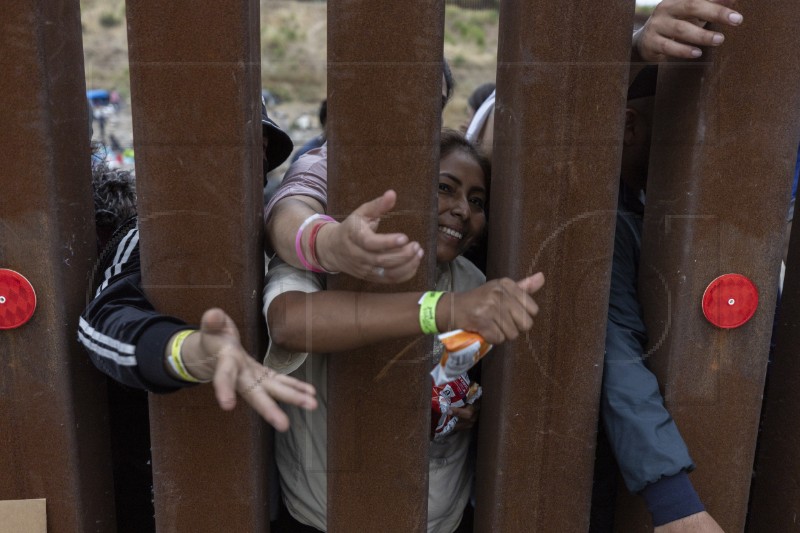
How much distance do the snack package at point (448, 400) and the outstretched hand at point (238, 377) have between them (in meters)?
0.58

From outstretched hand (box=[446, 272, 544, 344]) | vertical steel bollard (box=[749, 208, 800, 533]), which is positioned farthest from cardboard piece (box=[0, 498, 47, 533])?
vertical steel bollard (box=[749, 208, 800, 533])

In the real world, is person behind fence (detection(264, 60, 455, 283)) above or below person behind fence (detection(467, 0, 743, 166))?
below

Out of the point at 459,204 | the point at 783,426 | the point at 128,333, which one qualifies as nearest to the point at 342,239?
the point at 128,333

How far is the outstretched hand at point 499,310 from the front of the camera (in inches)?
48.4

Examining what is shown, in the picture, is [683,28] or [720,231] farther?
[720,231]

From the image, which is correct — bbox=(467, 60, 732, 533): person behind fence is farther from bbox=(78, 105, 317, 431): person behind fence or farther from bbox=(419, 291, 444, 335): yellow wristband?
bbox=(78, 105, 317, 431): person behind fence

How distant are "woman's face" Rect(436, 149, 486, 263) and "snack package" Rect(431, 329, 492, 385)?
0.45 meters

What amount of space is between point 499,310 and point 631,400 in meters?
0.49

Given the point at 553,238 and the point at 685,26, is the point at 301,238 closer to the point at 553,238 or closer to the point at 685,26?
the point at 553,238

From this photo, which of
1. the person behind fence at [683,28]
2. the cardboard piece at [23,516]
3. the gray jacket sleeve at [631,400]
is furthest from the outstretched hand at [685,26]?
the cardboard piece at [23,516]

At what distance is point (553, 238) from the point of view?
1507 millimetres

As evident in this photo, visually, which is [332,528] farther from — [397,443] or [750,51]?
[750,51]

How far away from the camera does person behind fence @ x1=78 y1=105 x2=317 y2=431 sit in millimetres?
1138

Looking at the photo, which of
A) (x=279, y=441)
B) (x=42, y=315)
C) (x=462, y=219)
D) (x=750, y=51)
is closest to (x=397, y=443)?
(x=279, y=441)
